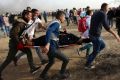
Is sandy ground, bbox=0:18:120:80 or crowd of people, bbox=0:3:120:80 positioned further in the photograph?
sandy ground, bbox=0:18:120:80

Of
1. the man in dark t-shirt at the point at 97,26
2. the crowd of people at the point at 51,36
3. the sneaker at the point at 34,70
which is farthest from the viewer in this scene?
the sneaker at the point at 34,70

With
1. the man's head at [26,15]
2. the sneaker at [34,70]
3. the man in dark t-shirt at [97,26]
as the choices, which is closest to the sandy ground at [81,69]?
the sneaker at [34,70]

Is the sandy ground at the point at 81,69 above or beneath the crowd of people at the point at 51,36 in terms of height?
beneath

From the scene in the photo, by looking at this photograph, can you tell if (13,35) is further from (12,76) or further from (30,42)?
(12,76)

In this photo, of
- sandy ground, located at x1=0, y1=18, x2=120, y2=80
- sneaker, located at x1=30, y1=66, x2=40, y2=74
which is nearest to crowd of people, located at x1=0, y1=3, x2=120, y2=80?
sneaker, located at x1=30, y1=66, x2=40, y2=74

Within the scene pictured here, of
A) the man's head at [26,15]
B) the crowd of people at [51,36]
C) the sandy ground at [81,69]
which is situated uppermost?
the man's head at [26,15]

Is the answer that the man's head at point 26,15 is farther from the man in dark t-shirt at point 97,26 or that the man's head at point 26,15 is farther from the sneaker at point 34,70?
the man in dark t-shirt at point 97,26

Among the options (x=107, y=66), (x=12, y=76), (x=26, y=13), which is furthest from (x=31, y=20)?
(x=107, y=66)

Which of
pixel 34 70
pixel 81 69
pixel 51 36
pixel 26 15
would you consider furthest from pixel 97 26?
pixel 34 70

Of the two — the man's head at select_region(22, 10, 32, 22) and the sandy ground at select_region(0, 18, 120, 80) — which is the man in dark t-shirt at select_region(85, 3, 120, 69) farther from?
the man's head at select_region(22, 10, 32, 22)

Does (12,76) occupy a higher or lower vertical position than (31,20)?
lower

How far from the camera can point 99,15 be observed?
10.3 metres

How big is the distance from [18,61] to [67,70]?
259cm

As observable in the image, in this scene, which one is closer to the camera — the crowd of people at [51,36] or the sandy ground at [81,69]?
the crowd of people at [51,36]
